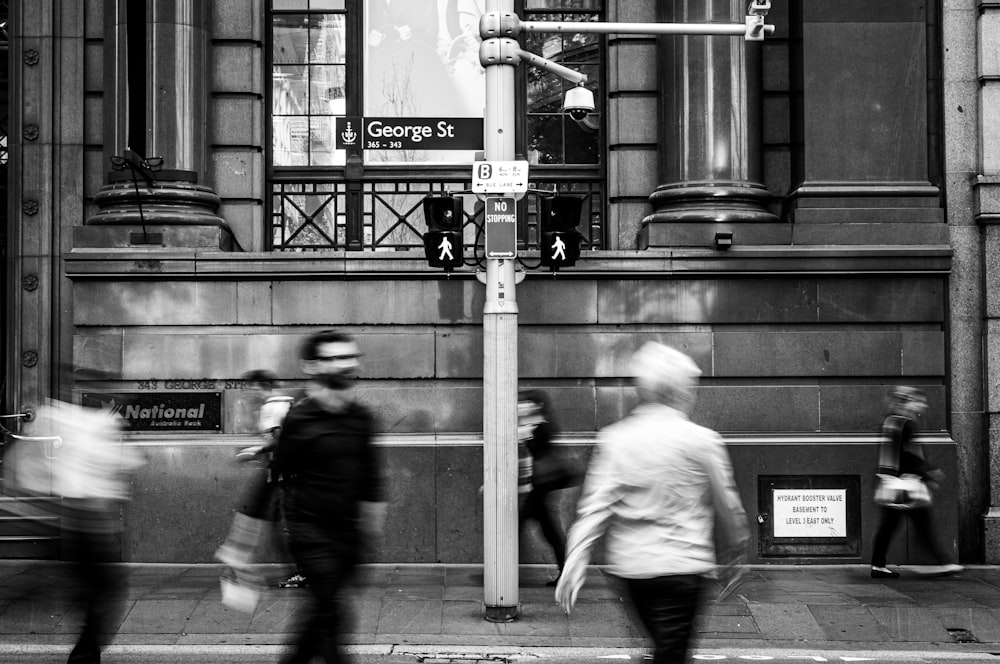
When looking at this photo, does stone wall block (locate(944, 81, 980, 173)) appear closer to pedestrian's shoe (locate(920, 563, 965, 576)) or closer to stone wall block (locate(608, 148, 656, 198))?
stone wall block (locate(608, 148, 656, 198))

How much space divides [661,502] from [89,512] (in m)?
3.69

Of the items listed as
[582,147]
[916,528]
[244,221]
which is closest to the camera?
[916,528]

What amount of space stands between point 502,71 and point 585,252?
3320 millimetres

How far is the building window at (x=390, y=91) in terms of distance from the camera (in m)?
13.2

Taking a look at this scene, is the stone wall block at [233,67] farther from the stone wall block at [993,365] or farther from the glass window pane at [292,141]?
the stone wall block at [993,365]

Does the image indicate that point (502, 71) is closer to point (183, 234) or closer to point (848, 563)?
point (183, 234)

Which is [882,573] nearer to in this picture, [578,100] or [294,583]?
[578,100]

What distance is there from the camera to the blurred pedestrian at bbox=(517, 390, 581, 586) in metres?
10.2

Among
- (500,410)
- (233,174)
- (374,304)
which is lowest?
(500,410)

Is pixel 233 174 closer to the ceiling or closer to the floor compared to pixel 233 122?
closer to the floor

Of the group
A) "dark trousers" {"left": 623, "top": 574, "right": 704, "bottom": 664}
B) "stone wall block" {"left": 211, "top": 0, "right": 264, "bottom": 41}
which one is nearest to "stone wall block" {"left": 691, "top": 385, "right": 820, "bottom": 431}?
"stone wall block" {"left": 211, "top": 0, "right": 264, "bottom": 41}

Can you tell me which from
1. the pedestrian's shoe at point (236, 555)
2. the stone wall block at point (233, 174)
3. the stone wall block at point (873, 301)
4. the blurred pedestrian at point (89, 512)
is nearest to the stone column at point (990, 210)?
the stone wall block at point (873, 301)

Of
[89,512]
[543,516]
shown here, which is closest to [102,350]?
[543,516]

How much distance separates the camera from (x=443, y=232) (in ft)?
31.9
